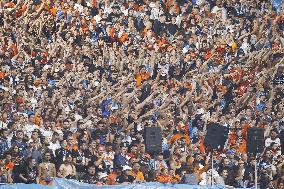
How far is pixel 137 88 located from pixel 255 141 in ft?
11.8

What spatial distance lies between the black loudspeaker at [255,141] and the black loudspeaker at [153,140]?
155 centimetres

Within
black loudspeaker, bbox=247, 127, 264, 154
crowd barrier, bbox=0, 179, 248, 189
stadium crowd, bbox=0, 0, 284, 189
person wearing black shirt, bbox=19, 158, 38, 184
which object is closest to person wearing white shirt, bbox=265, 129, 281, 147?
stadium crowd, bbox=0, 0, 284, 189

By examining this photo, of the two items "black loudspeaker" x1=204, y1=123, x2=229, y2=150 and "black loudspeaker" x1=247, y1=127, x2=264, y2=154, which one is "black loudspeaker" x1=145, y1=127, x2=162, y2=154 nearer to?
"black loudspeaker" x1=204, y1=123, x2=229, y2=150

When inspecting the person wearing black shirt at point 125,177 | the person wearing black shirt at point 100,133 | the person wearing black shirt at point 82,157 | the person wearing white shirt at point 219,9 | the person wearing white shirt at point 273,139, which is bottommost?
the person wearing black shirt at point 125,177

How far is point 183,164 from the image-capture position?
627 inches

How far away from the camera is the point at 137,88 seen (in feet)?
58.8

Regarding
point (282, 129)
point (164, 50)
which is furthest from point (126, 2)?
point (282, 129)

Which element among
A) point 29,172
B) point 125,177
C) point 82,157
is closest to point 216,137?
point 125,177

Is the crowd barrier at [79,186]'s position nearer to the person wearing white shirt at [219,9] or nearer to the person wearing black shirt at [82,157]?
the person wearing black shirt at [82,157]

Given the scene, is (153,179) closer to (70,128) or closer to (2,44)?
(70,128)

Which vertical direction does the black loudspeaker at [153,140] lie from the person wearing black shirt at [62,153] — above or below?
above

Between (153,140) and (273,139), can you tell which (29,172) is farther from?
(273,139)

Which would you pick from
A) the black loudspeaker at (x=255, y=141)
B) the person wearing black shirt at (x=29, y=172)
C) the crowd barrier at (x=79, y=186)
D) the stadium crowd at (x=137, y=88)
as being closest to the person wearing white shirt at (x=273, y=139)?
the stadium crowd at (x=137, y=88)

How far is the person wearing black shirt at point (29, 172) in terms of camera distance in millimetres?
14488
